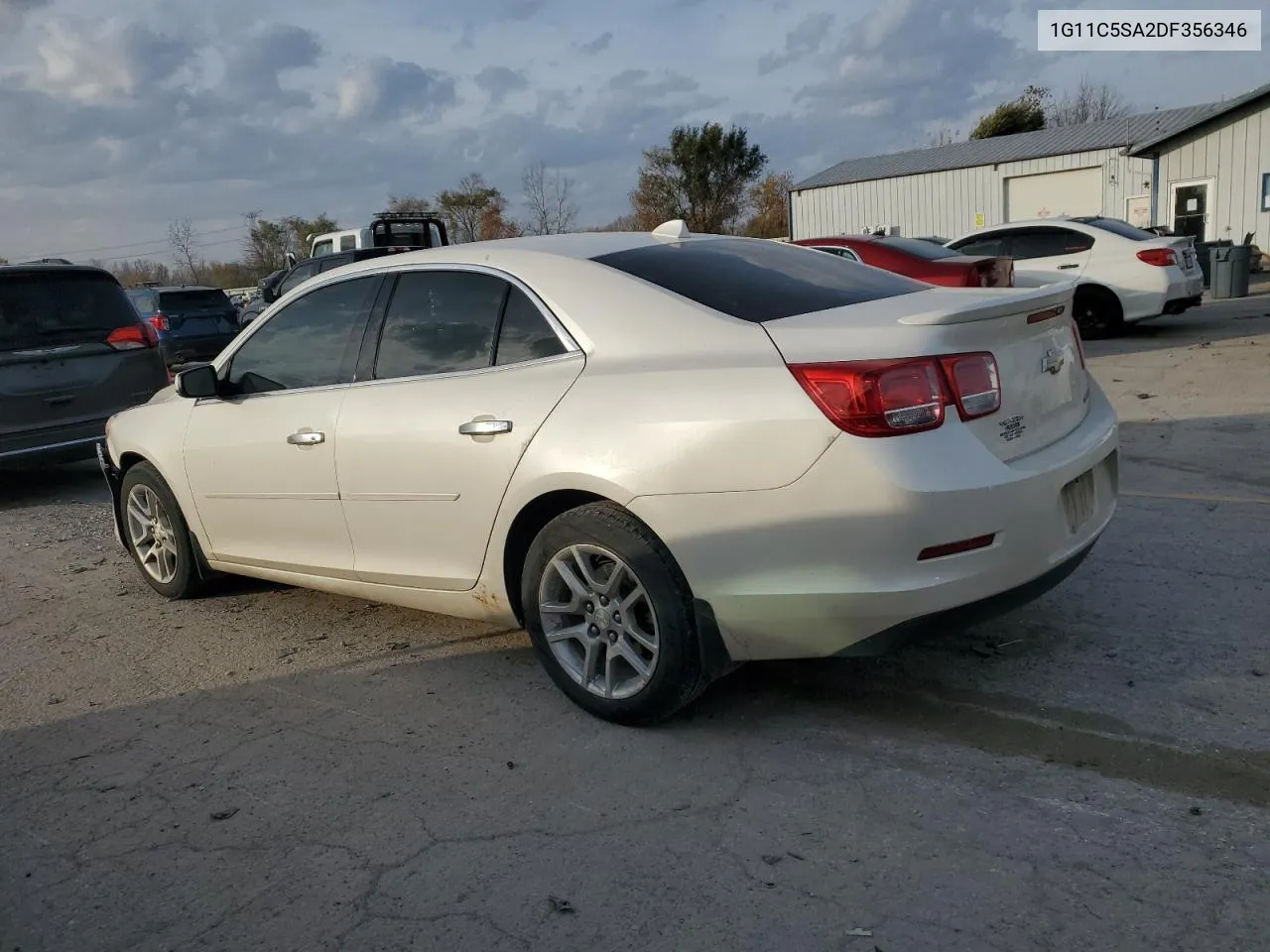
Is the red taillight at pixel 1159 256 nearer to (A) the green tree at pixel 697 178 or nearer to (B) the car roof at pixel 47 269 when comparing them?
(B) the car roof at pixel 47 269

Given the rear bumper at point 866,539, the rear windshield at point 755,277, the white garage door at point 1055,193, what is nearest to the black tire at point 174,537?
the rear windshield at point 755,277

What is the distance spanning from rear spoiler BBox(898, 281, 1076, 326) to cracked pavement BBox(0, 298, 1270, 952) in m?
1.30

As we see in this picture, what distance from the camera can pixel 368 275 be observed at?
4.42 meters

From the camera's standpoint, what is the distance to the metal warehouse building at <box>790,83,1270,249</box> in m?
24.4

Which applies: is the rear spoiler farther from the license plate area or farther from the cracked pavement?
the cracked pavement

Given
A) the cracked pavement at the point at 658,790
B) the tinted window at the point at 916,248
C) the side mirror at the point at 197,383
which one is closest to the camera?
the cracked pavement at the point at 658,790

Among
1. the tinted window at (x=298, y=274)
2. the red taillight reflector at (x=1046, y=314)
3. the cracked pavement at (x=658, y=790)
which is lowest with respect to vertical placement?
the cracked pavement at (x=658, y=790)

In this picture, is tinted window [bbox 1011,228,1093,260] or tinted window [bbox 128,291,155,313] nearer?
tinted window [bbox 1011,228,1093,260]

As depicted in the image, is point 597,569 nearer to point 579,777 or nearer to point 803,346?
point 579,777

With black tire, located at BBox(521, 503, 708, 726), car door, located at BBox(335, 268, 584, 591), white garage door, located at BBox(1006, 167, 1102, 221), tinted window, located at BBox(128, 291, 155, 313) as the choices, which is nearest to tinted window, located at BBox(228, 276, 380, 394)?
car door, located at BBox(335, 268, 584, 591)

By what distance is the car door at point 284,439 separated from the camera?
4.34 m

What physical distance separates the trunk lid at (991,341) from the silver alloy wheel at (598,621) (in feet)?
3.05

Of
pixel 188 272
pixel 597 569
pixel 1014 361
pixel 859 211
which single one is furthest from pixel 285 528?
pixel 188 272

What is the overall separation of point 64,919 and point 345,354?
2334mm
